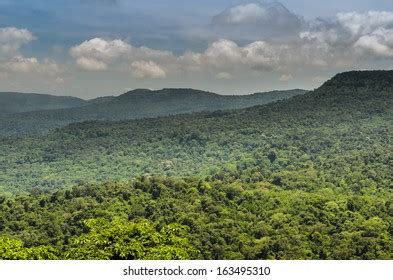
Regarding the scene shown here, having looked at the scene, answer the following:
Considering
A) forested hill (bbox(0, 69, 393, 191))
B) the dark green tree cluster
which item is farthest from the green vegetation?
forested hill (bbox(0, 69, 393, 191))

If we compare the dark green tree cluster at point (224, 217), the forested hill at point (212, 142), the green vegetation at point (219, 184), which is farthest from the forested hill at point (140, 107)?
the dark green tree cluster at point (224, 217)

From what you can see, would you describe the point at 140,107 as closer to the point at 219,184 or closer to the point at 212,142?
the point at 212,142

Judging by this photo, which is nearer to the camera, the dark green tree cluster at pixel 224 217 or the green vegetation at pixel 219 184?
the green vegetation at pixel 219 184

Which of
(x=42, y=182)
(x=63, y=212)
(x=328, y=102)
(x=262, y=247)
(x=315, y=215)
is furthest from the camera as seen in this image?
(x=328, y=102)

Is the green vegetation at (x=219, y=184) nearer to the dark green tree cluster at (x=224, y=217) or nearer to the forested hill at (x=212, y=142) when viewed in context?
the dark green tree cluster at (x=224, y=217)

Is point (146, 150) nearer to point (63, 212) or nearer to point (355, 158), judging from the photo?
point (355, 158)
